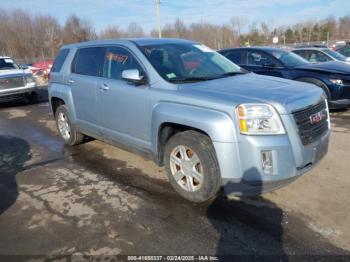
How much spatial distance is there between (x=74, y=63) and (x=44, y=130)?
273cm

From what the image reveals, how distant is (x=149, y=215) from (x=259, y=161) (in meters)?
1.32

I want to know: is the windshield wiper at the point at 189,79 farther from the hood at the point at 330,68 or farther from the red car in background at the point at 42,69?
the red car in background at the point at 42,69

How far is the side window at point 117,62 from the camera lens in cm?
451

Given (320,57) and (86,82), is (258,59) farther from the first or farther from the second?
(86,82)

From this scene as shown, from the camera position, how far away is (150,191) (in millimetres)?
A: 4203

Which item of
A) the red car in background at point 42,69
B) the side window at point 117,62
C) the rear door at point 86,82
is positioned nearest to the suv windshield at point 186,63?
the side window at point 117,62

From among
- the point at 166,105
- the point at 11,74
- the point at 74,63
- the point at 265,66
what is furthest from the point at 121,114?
the point at 11,74

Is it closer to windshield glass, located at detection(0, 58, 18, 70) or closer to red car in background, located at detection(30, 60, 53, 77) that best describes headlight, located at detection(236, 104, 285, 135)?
windshield glass, located at detection(0, 58, 18, 70)

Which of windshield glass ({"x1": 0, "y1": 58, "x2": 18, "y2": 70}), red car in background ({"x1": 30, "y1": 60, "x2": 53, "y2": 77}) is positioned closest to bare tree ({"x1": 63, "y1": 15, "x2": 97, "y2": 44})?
red car in background ({"x1": 30, "y1": 60, "x2": 53, "y2": 77})

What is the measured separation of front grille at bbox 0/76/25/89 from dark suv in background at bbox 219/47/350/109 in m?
7.33

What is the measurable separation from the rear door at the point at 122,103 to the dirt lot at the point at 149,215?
597mm

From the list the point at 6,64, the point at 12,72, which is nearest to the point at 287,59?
the point at 12,72

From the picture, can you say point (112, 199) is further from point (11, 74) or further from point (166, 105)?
point (11, 74)

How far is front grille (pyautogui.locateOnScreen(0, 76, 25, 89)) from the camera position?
11258mm
